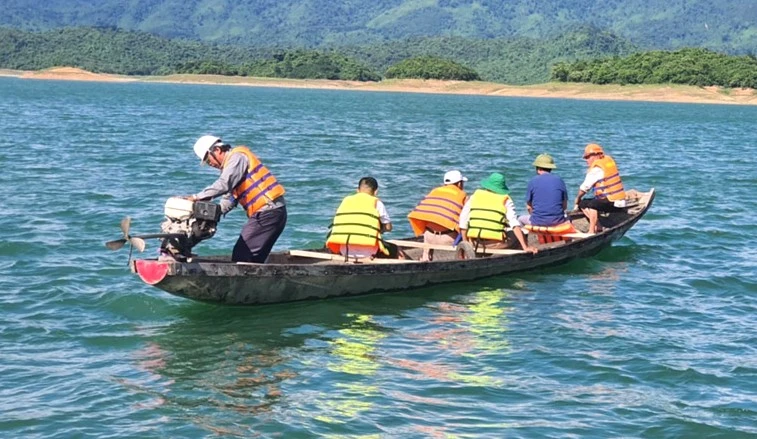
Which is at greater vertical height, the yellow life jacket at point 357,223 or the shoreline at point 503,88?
the shoreline at point 503,88

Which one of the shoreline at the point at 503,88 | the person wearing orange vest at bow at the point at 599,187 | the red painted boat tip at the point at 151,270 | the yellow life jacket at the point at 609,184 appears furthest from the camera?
the shoreline at the point at 503,88

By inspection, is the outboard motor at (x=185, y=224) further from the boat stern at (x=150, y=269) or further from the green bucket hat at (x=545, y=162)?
the green bucket hat at (x=545, y=162)

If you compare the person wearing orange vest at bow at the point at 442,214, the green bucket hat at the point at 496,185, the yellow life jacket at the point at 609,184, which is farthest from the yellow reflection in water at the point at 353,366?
the yellow life jacket at the point at 609,184

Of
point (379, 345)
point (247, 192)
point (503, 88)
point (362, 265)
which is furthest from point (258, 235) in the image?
point (503, 88)

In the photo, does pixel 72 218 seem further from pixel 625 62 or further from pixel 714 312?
pixel 625 62

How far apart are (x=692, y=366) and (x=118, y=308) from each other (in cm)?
770

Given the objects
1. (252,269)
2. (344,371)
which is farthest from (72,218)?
(344,371)

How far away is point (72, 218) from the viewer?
2150 centimetres

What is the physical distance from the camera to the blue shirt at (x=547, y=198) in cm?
1750

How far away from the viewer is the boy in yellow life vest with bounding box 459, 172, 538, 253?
53.6 ft

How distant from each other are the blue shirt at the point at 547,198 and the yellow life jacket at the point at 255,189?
5691 mm

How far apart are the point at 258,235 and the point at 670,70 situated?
5344 inches

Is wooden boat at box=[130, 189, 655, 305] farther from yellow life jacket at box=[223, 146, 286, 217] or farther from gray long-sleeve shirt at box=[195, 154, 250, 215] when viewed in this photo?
gray long-sleeve shirt at box=[195, 154, 250, 215]

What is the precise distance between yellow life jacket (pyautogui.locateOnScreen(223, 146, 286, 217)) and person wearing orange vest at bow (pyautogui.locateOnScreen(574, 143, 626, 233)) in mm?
7821
